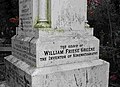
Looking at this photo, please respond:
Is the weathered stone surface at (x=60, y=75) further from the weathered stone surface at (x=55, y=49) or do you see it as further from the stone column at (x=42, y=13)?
the stone column at (x=42, y=13)

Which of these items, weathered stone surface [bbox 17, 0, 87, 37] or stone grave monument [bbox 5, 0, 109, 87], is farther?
weathered stone surface [bbox 17, 0, 87, 37]

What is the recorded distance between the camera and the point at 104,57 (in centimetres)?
598

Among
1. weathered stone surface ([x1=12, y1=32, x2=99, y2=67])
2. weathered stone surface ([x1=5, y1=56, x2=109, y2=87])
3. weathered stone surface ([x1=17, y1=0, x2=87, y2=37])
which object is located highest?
weathered stone surface ([x1=17, y1=0, x2=87, y2=37])

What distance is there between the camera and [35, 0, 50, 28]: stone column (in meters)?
2.91

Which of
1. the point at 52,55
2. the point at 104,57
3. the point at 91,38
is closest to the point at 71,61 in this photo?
the point at 52,55

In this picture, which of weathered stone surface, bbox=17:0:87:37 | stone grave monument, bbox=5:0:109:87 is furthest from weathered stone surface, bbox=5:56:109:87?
weathered stone surface, bbox=17:0:87:37

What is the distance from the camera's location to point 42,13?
2.92 metres

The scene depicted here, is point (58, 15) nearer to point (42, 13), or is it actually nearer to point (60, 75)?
point (42, 13)

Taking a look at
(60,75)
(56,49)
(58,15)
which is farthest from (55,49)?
(58,15)

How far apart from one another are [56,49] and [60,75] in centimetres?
39

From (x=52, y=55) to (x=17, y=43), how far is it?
0.91 meters

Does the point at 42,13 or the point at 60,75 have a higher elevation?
the point at 42,13

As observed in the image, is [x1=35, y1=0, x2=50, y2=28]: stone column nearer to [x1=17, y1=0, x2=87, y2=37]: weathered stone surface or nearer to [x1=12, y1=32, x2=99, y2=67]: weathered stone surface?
[x1=17, y1=0, x2=87, y2=37]: weathered stone surface

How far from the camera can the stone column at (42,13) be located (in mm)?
2906
